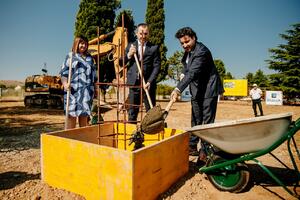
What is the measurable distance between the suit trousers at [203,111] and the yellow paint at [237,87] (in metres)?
35.4

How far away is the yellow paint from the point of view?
36.2 m

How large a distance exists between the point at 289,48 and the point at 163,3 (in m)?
16.0

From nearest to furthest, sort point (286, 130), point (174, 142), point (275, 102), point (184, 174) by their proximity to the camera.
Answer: point (286, 130), point (174, 142), point (184, 174), point (275, 102)

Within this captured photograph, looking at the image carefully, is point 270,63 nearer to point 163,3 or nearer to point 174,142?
point 163,3

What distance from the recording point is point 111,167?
1980 mm

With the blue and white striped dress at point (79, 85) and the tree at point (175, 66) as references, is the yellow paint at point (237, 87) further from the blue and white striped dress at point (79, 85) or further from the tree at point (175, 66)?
the blue and white striped dress at point (79, 85)

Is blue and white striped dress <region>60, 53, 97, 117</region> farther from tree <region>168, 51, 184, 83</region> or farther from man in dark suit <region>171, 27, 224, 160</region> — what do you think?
tree <region>168, 51, 184, 83</region>

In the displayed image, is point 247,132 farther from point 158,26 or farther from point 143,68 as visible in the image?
point 158,26

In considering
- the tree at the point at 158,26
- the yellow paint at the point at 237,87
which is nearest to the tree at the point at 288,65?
the yellow paint at the point at 237,87

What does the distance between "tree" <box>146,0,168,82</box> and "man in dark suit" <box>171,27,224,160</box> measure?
66.5 feet

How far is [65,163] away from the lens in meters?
2.34

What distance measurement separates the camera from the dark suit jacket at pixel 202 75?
118 inches

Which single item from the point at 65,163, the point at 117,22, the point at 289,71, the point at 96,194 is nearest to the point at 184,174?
the point at 96,194

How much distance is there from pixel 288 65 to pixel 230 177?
2957 centimetres
